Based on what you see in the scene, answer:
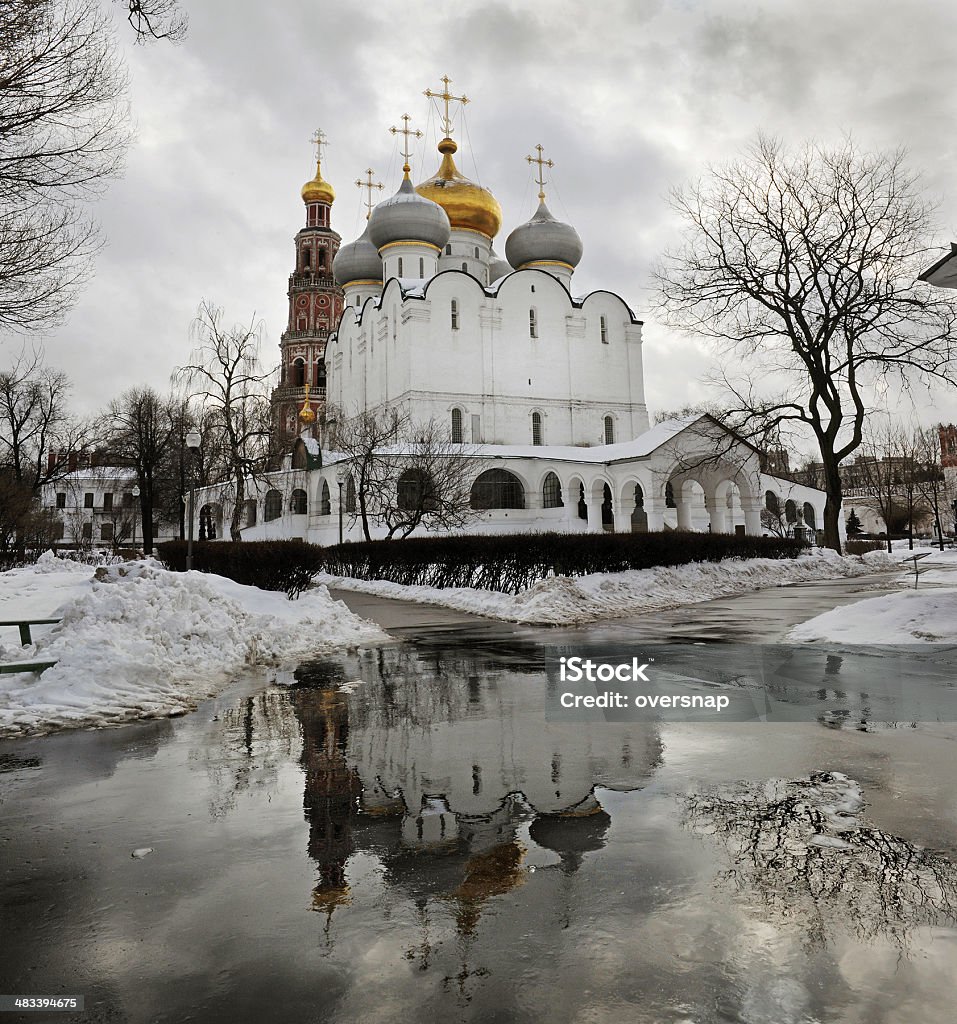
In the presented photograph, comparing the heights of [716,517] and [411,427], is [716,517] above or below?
below

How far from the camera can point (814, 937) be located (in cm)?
Result: 253

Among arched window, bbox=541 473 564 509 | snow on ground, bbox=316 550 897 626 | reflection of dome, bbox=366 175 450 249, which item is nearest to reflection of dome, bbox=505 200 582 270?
reflection of dome, bbox=366 175 450 249

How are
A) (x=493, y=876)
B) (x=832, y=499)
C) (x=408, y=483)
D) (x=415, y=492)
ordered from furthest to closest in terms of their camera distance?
(x=408, y=483) < (x=415, y=492) < (x=832, y=499) < (x=493, y=876)

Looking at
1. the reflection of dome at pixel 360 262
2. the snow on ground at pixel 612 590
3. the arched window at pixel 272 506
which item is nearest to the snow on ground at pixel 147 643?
the snow on ground at pixel 612 590

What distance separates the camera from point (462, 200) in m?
48.3

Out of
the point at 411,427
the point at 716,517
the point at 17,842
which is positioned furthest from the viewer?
the point at 411,427

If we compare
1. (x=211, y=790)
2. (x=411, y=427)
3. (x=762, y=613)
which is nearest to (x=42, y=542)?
(x=411, y=427)

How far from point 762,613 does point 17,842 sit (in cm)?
1185

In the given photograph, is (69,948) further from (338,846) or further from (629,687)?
(629,687)

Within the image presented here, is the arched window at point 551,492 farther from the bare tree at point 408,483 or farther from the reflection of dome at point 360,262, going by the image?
the reflection of dome at point 360,262

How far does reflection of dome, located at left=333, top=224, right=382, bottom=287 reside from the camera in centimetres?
5103

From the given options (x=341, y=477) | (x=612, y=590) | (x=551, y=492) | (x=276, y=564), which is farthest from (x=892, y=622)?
(x=551, y=492)

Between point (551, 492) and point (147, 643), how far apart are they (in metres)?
32.6

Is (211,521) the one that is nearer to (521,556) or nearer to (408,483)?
(408,483)
